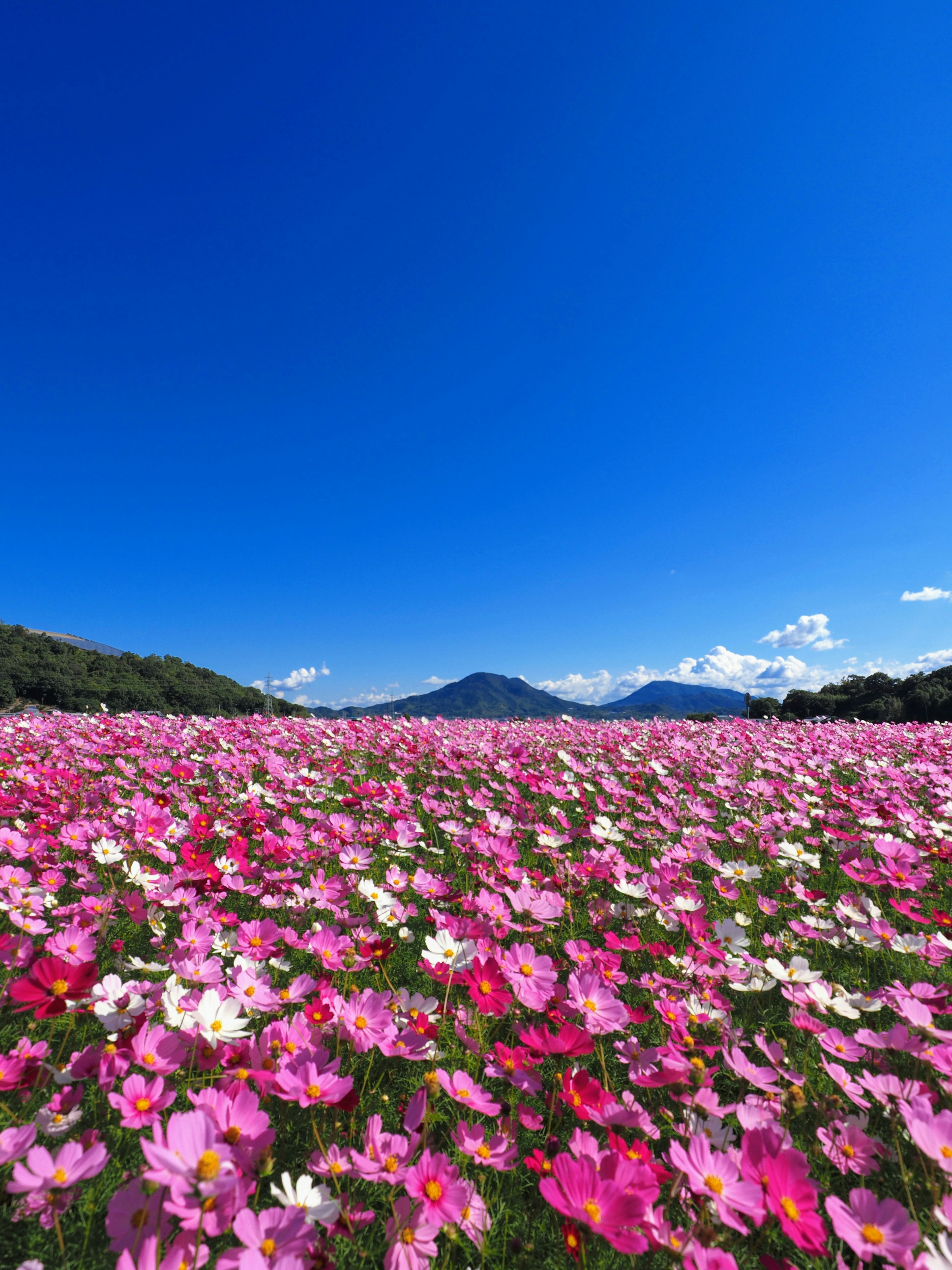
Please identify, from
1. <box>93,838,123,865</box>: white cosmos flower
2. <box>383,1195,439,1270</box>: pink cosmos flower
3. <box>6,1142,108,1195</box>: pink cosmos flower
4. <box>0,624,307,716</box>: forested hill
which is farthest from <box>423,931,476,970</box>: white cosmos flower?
<box>0,624,307,716</box>: forested hill

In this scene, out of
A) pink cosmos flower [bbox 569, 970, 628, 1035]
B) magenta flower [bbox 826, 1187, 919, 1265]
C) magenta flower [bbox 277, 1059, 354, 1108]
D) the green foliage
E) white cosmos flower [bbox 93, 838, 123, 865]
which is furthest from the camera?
the green foliage

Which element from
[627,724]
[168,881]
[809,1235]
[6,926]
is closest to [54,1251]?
[168,881]

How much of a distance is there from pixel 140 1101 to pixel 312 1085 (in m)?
0.37

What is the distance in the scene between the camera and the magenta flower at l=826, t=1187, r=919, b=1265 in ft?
3.35

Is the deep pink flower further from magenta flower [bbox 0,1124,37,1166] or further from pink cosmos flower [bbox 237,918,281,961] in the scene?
Answer: magenta flower [bbox 0,1124,37,1166]

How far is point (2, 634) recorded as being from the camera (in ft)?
111

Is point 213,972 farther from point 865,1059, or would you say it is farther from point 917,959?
point 917,959

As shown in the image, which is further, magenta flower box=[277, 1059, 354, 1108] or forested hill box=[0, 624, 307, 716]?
forested hill box=[0, 624, 307, 716]

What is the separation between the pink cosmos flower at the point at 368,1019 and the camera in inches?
61.4

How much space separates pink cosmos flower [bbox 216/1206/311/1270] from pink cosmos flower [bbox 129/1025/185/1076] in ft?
1.40

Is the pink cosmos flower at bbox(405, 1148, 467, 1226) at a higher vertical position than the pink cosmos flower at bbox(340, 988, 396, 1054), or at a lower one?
lower

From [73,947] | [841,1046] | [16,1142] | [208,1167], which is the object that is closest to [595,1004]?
[841,1046]

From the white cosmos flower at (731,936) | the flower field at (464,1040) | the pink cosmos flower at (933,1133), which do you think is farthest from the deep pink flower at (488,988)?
the white cosmos flower at (731,936)

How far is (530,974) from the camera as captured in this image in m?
1.85
